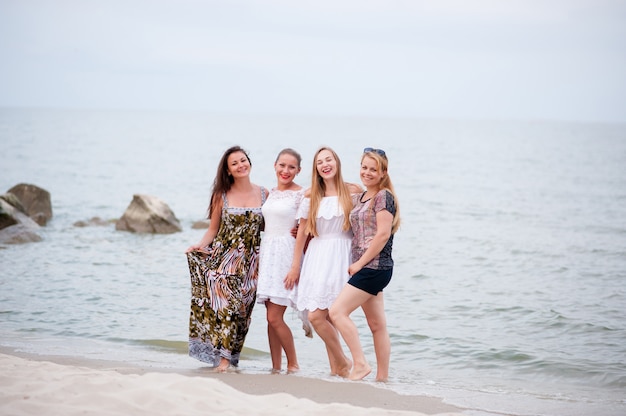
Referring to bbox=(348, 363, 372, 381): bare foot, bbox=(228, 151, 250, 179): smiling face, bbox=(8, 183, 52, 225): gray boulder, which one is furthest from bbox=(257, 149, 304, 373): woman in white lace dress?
bbox=(8, 183, 52, 225): gray boulder

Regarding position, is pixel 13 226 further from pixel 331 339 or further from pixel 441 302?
pixel 331 339

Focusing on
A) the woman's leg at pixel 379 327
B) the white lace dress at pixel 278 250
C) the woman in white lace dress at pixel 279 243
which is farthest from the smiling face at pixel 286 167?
the woman's leg at pixel 379 327

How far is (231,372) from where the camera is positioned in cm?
737

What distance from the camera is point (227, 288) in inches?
290

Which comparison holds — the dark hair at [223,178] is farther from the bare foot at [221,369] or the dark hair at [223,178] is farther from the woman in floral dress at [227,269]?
the bare foot at [221,369]

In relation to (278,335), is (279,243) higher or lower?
higher

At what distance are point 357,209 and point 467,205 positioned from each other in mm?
22283

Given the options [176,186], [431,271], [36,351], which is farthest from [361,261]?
[176,186]

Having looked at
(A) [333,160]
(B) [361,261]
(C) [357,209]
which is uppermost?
(A) [333,160]

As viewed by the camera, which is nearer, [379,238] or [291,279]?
[379,238]

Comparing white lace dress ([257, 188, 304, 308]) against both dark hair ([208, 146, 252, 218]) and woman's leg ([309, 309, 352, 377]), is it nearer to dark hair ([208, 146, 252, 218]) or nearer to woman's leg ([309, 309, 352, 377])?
woman's leg ([309, 309, 352, 377])

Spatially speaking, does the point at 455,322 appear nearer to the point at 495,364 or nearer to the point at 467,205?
the point at 495,364

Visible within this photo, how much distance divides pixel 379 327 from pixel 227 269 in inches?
63.4

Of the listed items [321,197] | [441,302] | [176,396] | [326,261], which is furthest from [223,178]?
[441,302]
